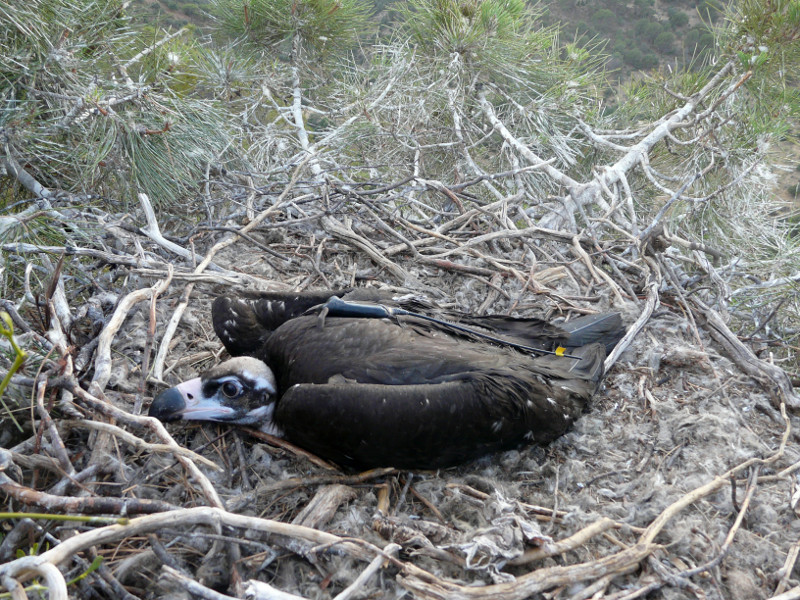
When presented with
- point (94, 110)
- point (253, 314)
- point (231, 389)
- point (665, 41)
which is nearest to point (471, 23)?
point (94, 110)

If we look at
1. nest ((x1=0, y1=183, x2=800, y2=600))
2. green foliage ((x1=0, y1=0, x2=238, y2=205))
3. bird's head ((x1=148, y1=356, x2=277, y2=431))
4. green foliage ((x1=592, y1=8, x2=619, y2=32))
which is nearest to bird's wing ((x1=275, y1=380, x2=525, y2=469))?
nest ((x1=0, y1=183, x2=800, y2=600))

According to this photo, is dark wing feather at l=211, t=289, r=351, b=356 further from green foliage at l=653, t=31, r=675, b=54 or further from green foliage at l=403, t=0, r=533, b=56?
green foliage at l=653, t=31, r=675, b=54

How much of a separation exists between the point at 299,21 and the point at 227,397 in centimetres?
419

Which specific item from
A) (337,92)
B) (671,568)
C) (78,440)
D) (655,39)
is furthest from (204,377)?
(655,39)

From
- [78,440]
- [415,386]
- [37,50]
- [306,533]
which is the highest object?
[37,50]

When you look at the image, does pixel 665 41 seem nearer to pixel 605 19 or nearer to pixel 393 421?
pixel 605 19

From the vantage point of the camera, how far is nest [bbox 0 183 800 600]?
5.78 feet

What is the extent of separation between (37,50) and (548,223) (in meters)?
3.17

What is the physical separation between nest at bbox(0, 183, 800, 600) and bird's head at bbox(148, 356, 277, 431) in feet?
0.33

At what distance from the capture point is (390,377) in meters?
2.36

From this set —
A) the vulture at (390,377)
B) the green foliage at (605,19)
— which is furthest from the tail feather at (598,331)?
the green foliage at (605,19)

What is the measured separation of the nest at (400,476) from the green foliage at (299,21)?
279 centimetres

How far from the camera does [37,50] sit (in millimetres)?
3121

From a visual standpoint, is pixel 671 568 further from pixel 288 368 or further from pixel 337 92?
pixel 337 92
